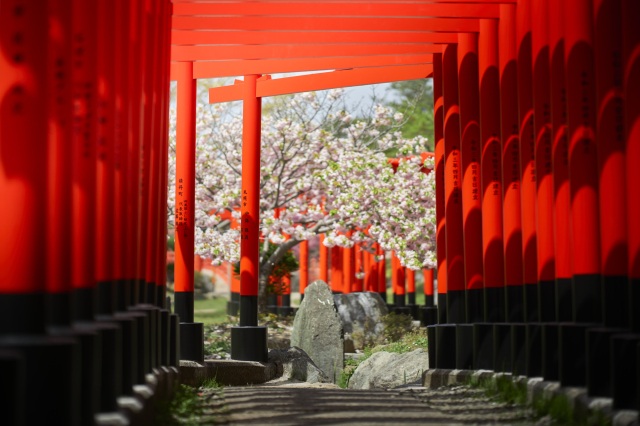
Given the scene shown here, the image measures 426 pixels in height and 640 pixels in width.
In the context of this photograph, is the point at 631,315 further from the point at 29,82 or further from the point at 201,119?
the point at 201,119

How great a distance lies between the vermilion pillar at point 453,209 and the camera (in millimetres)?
13633

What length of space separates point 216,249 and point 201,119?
4.65 metres

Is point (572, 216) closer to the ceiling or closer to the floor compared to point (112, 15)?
closer to the floor

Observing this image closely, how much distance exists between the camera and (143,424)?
22.6 ft

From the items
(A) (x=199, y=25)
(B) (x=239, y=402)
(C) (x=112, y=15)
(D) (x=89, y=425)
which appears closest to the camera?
(D) (x=89, y=425)

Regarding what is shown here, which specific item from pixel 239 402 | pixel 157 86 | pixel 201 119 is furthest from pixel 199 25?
pixel 201 119

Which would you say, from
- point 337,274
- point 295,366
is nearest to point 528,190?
point 295,366

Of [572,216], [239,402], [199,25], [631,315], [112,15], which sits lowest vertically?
[239,402]

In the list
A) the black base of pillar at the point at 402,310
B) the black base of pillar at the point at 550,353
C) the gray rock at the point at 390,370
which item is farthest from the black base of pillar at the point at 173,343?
the black base of pillar at the point at 402,310

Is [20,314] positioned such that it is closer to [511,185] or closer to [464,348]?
[511,185]

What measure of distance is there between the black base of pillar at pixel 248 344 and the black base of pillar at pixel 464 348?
3884 mm

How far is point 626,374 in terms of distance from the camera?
6730 mm

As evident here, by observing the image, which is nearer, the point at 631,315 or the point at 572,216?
the point at 631,315

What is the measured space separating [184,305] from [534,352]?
609 cm
